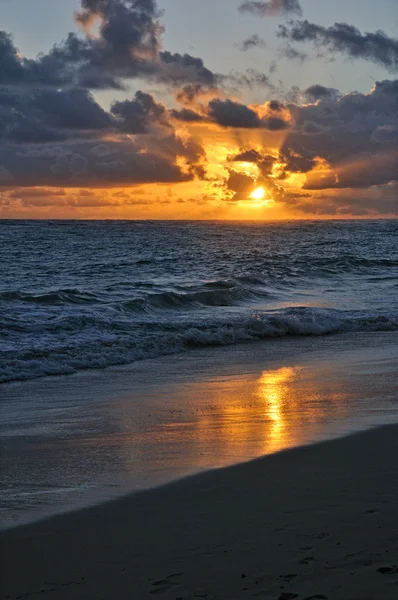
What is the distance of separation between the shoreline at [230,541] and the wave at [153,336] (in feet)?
21.0

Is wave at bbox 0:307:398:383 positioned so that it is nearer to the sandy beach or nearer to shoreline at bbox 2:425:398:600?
the sandy beach

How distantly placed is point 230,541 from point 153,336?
1079 centimetres

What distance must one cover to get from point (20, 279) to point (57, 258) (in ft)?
48.5

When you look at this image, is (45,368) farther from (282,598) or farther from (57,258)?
(57,258)

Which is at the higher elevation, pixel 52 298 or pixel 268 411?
pixel 52 298

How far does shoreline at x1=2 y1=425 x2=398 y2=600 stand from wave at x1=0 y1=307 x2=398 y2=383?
6.41 metres

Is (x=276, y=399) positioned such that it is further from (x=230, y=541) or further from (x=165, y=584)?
(x=165, y=584)

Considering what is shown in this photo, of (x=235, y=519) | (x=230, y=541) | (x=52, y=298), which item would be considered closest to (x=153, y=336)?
(x=52, y=298)

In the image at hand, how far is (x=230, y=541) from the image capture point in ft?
13.9

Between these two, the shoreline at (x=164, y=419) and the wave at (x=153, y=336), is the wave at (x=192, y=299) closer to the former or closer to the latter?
the wave at (x=153, y=336)

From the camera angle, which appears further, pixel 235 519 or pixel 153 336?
pixel 153 336

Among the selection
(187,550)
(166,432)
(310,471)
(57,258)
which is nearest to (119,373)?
(166,432)

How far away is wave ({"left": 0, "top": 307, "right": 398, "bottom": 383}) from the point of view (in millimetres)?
11844

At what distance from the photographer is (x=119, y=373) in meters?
11.5
